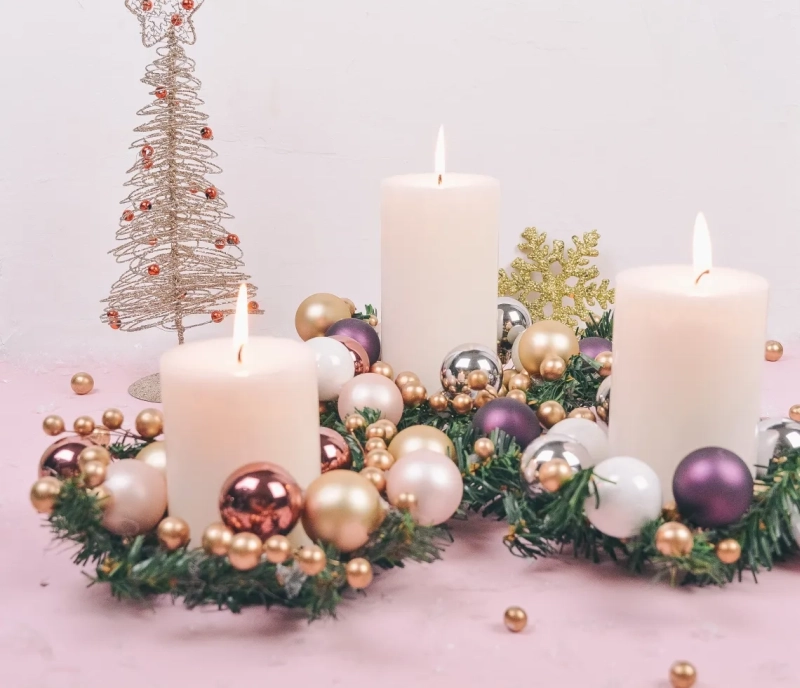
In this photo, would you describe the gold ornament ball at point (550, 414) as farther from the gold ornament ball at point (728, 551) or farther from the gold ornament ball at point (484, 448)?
the gold ornament ball at point (728, 551)

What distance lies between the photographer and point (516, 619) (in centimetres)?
71

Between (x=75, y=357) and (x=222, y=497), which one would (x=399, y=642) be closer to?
(x=222, y=497)

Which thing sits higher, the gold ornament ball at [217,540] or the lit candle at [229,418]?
the lit candle at [229,418]

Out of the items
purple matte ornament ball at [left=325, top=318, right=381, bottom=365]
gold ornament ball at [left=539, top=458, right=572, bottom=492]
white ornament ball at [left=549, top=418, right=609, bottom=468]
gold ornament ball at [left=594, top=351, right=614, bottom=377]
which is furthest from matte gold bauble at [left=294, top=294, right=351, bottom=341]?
gold ornament ball at [left=539, top=458, right=572, bottom=492]

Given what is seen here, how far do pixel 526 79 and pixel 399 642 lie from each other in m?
1.11

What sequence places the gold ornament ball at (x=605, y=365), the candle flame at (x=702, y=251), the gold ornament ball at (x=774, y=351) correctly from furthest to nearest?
the gold ornament ball at (x=774, y=351) < the gold ornament ball at (x=605, y=365) < the candle flame at (x=702, y=251)

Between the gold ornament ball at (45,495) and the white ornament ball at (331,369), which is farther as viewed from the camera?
the white ornament ball at (331,369)

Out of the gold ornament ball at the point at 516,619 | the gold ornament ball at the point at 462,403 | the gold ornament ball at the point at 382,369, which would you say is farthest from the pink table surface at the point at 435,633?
the gold ornament ball at the point at 382,369

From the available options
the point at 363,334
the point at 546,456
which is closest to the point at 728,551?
the point at 546,456

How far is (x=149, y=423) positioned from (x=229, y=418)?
19cm

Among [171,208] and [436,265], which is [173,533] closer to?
[436,265]

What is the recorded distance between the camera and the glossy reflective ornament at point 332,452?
854 mm

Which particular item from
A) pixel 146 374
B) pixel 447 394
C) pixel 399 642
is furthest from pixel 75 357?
pixel 399 642

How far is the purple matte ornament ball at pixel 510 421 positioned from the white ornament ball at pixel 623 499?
0.52 ft
